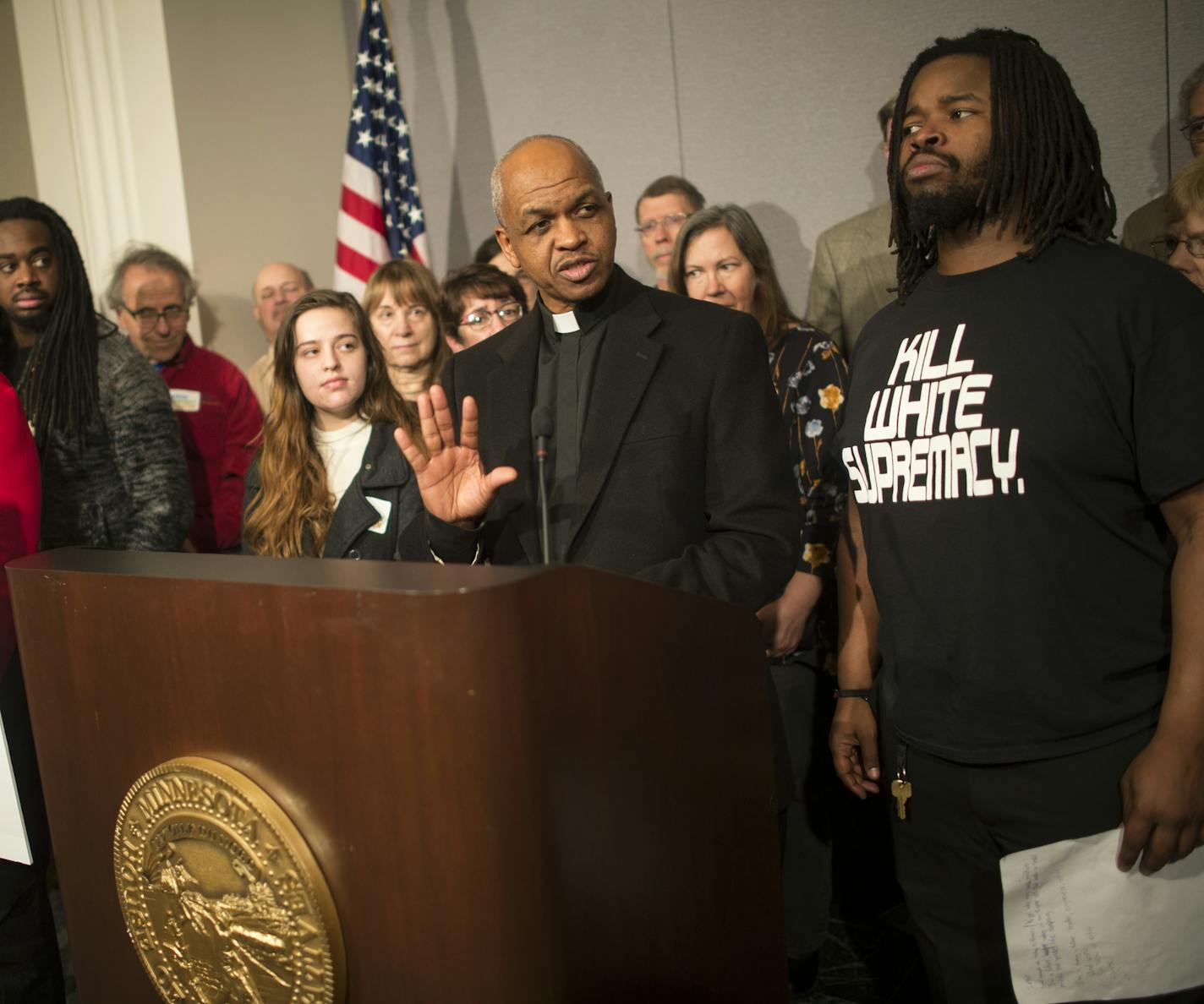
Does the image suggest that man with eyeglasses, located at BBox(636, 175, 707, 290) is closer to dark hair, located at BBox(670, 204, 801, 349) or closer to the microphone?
dark hair, located at BBox(670, 204, 801, 349)

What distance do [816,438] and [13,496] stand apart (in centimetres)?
169

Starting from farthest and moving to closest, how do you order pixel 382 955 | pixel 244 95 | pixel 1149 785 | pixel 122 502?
pixel 244 95
pixel 122 502
pixel 1149 785
pixel 382 955

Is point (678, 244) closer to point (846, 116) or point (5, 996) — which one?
point (846, 116)

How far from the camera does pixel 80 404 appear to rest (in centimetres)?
254

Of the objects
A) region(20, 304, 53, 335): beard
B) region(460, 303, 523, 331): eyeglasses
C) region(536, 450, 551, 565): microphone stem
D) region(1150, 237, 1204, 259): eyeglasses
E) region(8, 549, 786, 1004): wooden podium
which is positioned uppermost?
region(20, 304, 53, 335): beard

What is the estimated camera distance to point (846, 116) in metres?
3.90

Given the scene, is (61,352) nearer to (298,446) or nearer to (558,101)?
(298,446)

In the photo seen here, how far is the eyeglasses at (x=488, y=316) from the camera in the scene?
10.4 feet

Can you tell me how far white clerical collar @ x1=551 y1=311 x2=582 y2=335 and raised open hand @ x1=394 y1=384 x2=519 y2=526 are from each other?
14.5 inches

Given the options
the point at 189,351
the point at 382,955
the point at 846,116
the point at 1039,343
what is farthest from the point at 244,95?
the point at 382,955

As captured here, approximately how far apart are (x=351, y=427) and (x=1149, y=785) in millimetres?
1980

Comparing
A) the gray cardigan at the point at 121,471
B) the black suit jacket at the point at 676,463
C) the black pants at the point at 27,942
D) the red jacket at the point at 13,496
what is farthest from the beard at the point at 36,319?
the black suit jacket at the point at 676,463

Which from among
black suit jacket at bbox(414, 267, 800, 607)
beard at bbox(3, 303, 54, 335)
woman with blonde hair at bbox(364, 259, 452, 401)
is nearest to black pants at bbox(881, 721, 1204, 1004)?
black suit jacket at bbox(414, 267, 800, 607)

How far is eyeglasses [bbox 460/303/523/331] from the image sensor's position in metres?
3.17
